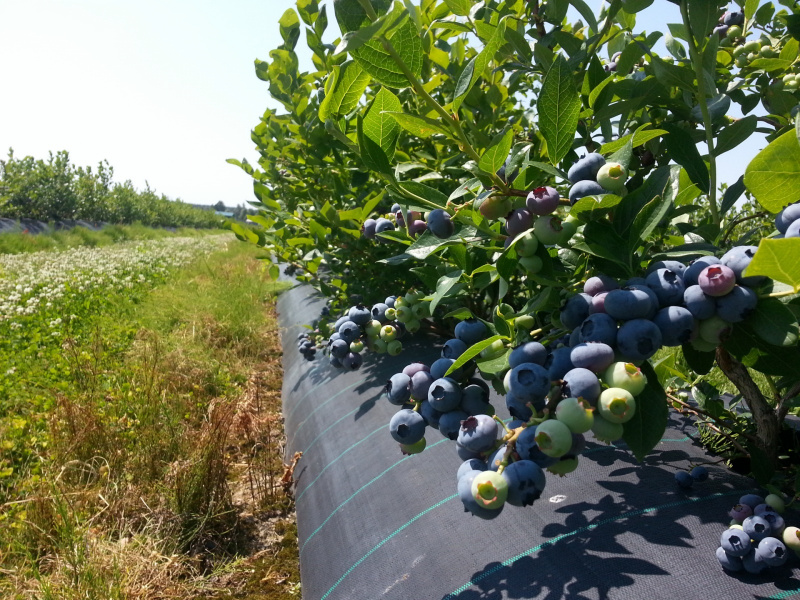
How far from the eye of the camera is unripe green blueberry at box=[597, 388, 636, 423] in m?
0.60

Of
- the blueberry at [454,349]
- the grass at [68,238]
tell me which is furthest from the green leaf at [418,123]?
the grass at [68,238]

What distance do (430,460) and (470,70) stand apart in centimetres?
152

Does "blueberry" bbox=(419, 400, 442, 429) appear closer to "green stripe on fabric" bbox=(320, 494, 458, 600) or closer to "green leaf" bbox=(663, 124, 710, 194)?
"green leaf" bbox=(663, 124, 710, 194)

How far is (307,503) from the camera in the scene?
2.65 meters

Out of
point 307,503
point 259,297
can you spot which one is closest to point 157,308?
point 259,297

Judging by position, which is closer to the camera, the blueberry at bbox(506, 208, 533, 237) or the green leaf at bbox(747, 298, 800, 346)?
the green leaf at bbox(747, 298, 800, 346)

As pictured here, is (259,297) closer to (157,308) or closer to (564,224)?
(157,308)

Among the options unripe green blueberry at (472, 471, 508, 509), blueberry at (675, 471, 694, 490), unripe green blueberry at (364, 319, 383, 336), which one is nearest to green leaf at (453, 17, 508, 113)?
unripe green blueberry at (472, 471, 508, 509)

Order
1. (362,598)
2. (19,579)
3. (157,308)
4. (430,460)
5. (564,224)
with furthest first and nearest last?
(157,308), (19,579), (430,460), (362,598), (564,224)

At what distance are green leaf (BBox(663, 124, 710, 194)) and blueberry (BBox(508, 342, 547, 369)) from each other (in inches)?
18.7

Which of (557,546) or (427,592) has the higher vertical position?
(557,546)

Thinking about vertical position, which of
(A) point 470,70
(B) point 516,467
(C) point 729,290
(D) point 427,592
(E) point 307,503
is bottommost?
(E) point 307,503

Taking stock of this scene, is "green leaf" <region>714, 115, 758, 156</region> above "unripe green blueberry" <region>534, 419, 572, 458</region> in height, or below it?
above

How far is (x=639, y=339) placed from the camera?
63cm
